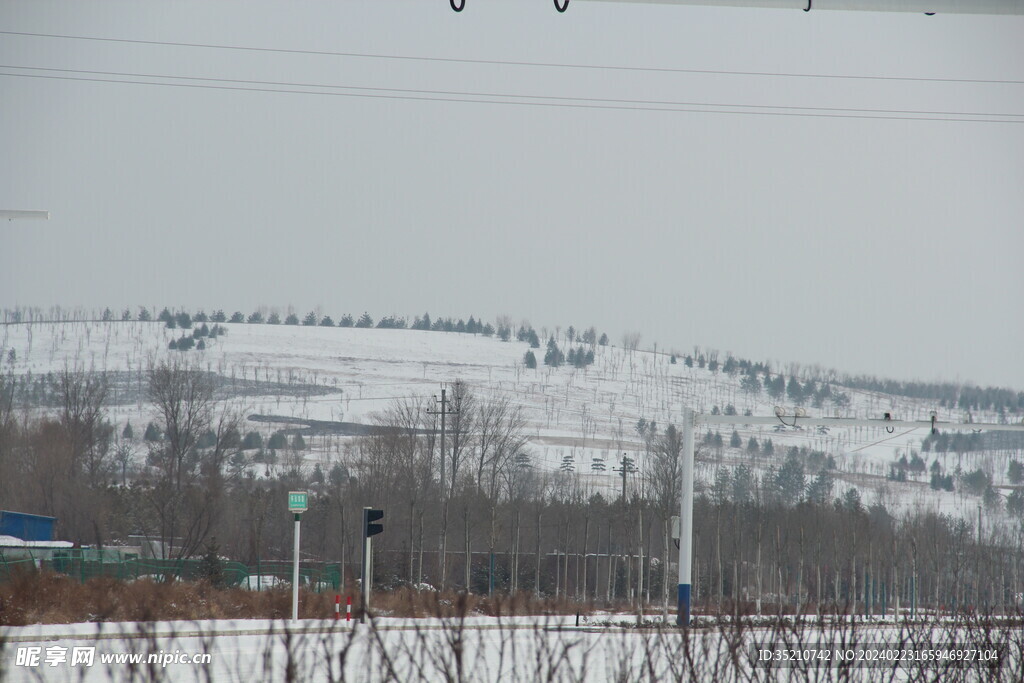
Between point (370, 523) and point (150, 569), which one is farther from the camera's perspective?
point (150, 569)

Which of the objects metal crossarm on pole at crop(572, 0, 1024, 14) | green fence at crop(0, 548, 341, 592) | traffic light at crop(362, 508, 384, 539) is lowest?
green fence at crop(0, 548, 341, 592)

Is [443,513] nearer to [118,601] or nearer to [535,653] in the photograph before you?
[118,601]

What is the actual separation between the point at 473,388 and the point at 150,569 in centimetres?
11768

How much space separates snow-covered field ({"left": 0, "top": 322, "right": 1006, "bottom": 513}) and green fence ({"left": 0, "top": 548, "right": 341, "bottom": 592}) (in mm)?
81811

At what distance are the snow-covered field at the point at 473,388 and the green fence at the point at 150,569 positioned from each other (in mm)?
81811

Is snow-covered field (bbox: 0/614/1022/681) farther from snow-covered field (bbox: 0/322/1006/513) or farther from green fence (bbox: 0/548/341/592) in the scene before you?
snow-covered field (bbox: 0/322/1006/513)

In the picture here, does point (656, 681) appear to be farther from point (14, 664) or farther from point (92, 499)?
point (92, 499)

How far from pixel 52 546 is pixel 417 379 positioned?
12501 cm

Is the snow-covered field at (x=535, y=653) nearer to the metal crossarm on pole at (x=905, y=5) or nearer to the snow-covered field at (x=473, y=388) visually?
the metal crossarm on pole at (x=905, y=5)

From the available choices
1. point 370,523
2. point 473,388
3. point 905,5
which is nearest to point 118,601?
point 370,523

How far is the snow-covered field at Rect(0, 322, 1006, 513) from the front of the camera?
142375mm

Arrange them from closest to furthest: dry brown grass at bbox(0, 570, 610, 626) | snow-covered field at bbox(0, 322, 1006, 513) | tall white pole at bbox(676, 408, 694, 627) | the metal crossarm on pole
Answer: the metal crossarm on pole
dry brown grass at bbox(0, 570, 610, 626)
tall white pole at bbox(676, 408, 694, 627)
snow-covered field at bbox(0, 322, 1006, 513)

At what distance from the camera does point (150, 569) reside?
37031 mm

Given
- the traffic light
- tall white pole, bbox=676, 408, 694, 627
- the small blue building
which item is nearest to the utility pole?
tall white pole, bbox=676, 408, 694, 627
